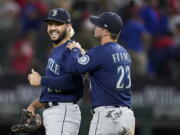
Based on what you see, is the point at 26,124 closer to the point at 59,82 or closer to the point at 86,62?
the point at 59,82

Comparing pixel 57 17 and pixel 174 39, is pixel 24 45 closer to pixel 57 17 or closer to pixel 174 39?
pixel 174 39

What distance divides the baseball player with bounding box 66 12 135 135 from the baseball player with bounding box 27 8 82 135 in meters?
0.20

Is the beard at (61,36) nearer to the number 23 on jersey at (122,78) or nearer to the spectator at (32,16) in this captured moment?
the number 23 on jersey at (122,78)

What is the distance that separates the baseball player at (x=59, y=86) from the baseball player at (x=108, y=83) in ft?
0.65

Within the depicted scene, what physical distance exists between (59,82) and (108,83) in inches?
21.6

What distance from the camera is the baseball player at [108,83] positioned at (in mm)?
7996

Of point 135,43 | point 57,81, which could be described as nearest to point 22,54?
point 135,43

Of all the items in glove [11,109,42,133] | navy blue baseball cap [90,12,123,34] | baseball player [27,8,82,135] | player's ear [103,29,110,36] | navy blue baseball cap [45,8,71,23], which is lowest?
glove [11,109,42,133]

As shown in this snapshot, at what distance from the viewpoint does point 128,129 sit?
8.03 m

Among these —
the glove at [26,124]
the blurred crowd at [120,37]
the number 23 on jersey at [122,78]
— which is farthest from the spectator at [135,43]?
the number 23 on jersey at [122,78]

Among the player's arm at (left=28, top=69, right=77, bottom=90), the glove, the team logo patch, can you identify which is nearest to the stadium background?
the glove

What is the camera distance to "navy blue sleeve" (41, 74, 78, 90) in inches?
322

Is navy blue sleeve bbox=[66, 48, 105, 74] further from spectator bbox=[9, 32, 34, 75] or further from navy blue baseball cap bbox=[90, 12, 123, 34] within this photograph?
spectator bbox=[9, 32, 34, 75]

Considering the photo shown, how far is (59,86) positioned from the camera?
820 cm
